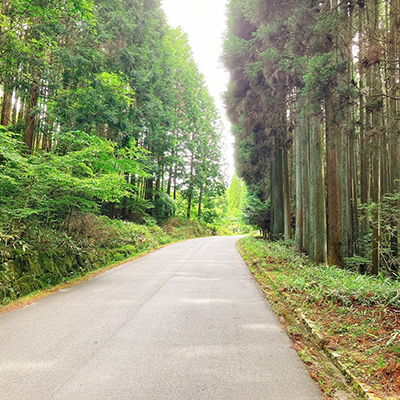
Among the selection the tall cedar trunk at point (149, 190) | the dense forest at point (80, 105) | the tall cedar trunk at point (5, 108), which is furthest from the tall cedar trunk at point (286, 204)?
the tall cedar trunk at point (5, 108)

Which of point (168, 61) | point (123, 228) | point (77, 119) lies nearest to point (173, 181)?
point (168, 61)

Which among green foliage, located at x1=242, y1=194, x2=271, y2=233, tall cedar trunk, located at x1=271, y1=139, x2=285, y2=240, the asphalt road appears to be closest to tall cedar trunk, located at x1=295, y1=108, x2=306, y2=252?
tall cedar trunk, located at x1=271, y1=139, x2=285, y2=240

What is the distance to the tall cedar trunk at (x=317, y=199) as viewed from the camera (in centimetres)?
898

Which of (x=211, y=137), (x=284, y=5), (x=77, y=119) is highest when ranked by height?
(x=211, y=137)

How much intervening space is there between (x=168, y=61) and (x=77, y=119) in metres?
10.9

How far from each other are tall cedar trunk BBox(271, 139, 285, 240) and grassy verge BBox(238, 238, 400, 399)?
26.9 feet

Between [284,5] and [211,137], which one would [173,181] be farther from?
[284,5]

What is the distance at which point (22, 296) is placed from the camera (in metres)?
5.80

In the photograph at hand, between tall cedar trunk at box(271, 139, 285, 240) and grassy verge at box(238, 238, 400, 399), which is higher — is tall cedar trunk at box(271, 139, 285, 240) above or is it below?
above

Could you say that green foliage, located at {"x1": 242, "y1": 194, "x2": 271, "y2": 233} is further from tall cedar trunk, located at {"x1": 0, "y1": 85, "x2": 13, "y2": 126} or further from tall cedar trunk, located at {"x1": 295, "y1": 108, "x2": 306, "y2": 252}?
tall cedar trunk, located at {"x1": 0, "y1": 85, "x2": 13, "y2": 126}

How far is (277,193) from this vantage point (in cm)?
1542

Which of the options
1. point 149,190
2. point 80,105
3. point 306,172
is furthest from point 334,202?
point 149,190

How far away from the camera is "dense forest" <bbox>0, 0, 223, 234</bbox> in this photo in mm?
6867

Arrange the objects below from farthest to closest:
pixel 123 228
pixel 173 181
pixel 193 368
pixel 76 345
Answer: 1. pixel 173 181
2. pixel 123 228
3. pixel 76 345
4. pixel 193 368
